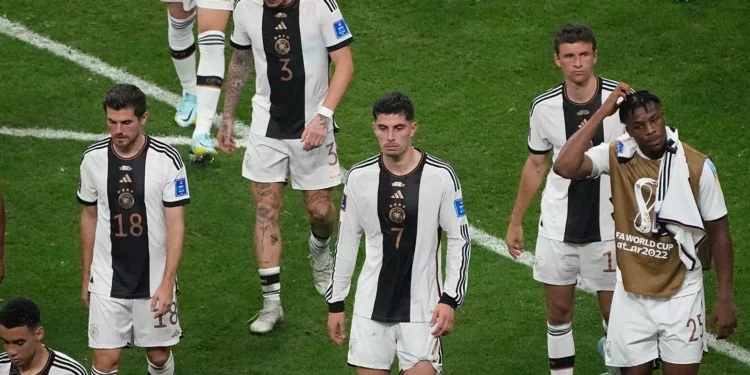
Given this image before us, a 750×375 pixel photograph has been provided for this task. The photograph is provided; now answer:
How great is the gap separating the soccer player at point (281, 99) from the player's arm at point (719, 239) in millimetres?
2634

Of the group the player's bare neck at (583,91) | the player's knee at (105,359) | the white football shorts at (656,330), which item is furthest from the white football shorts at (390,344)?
the player's bare neck at (583,91)

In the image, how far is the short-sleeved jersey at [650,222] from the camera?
6.77m

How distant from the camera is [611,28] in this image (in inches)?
487

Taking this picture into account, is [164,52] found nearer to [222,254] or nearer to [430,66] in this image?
[430,66]

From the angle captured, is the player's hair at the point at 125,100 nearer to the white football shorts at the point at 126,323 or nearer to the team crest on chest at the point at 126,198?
the team crest on chest at the point at 126,198

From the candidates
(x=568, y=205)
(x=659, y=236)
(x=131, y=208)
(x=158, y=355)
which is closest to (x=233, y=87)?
(x=131, y=208)

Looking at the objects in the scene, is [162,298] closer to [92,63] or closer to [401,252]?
[401,252]

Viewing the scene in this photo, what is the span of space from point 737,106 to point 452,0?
2.95m

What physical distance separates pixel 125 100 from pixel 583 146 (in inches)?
94.9

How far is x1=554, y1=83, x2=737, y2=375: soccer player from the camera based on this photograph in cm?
675

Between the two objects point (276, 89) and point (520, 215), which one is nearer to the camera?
point (520, 215)

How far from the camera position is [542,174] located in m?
7.95

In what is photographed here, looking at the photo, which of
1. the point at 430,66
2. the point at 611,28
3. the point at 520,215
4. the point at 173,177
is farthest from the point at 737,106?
the point at 173,177

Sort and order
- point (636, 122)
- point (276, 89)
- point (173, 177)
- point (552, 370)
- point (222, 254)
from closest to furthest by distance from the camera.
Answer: point (636, 122), point (173, 177), point (552, 370), point (276, 89), point (222, 254)
